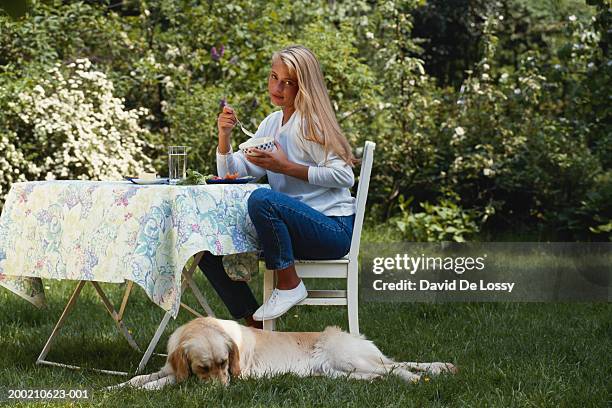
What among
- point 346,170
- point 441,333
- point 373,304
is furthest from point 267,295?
point 373,304

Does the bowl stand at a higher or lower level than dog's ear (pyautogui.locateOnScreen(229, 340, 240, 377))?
higher

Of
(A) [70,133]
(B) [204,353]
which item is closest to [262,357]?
(B) [204,353]

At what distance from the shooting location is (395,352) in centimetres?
405

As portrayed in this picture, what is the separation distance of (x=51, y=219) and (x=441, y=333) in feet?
6.69

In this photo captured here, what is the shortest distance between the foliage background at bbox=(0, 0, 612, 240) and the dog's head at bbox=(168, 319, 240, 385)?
4.21 meters

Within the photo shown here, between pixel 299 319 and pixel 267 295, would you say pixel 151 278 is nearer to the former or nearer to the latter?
pixel 267 295

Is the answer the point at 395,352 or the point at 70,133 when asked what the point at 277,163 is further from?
the point at 70,133

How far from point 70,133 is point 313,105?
3.88 metres

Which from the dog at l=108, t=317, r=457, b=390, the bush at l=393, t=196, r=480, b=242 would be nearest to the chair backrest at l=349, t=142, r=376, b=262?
the dog at l=108, t=317, r=457, b=390

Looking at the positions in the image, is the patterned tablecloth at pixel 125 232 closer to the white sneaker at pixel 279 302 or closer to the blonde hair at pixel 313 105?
the white sneaker at pixel 279 302

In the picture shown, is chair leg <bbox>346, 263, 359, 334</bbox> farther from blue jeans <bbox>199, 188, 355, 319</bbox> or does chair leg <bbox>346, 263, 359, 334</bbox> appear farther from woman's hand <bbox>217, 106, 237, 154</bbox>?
woman's hand <bbox>217, 106, 237, 154</bbox>

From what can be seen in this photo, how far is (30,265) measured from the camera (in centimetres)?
362

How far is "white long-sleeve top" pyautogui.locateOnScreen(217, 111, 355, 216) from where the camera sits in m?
3.75

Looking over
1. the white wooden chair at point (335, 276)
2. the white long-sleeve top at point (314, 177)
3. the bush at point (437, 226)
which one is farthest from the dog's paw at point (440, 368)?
the bush at point (437, 226)
